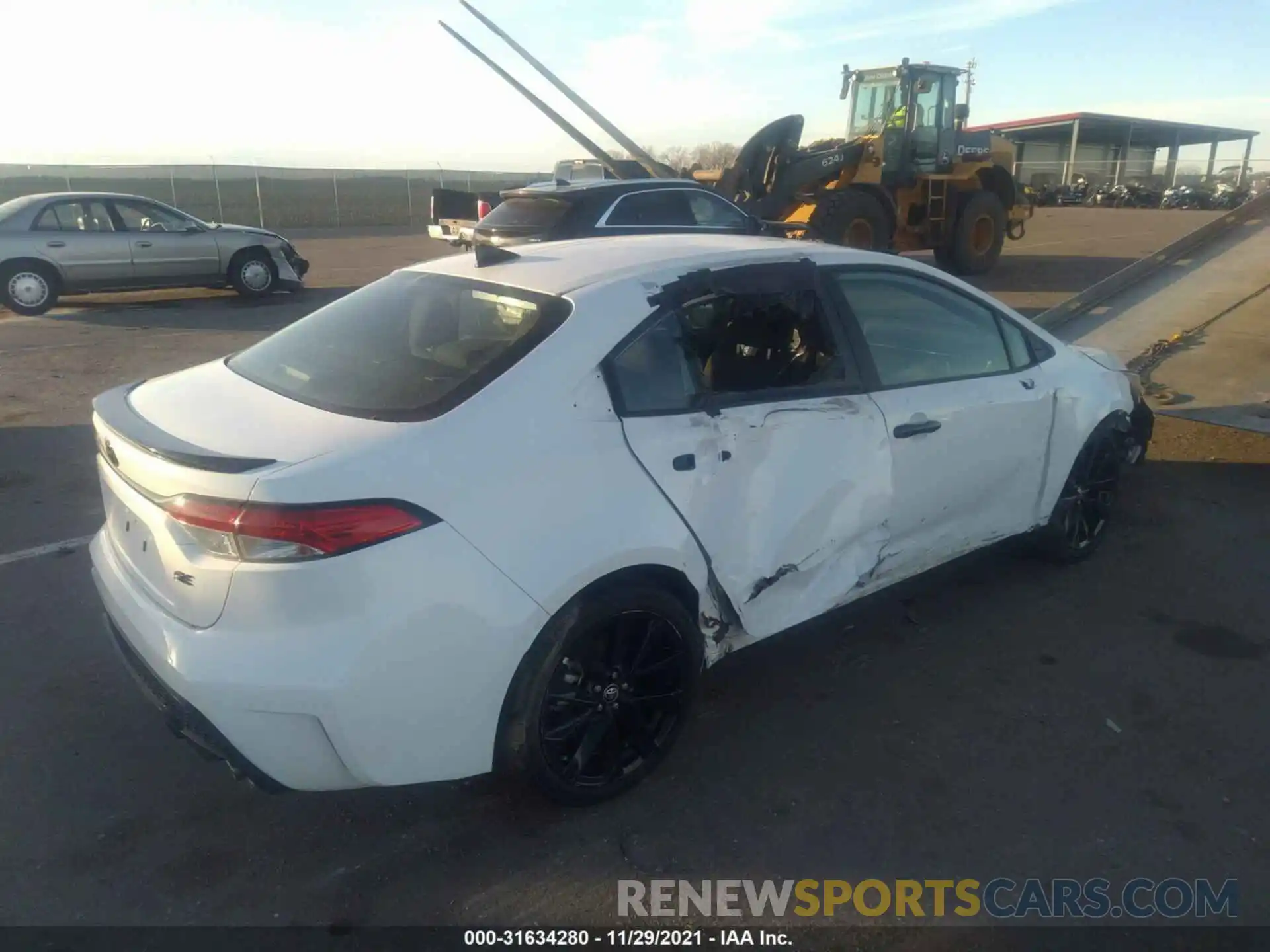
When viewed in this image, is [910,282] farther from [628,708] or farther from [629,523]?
[628,708]

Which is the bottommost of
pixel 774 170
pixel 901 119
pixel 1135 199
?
pixel 1135 199

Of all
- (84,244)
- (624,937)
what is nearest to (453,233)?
(84,244)

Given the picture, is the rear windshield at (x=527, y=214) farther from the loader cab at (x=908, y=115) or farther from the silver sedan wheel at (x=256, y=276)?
the loader cab at (x=908, y=115)

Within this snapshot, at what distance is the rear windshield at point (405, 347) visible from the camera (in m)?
2.77

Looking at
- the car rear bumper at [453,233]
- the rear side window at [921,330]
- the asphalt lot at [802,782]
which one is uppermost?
the rear side window at [921,330]

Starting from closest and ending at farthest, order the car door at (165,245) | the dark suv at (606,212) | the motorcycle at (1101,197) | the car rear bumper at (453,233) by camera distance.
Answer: the dark suv at (606,212)
the car door at (165,245)
the car rear bumper at (453,233)
the motorcycle at (1101,197)

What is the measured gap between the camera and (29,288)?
40.2 ft

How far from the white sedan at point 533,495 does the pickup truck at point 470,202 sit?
30.7 feet

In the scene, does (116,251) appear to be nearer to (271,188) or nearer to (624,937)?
(624,937)

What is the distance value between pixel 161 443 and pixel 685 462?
1470 millimetres

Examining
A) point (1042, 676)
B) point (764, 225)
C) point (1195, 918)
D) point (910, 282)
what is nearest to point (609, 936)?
point (1195, 918)

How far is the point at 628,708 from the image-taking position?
3.00 m

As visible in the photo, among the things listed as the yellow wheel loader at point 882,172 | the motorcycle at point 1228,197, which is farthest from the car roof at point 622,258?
the motorcycle at point 1228,197

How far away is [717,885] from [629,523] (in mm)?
1031
